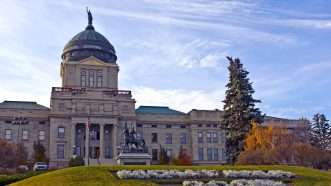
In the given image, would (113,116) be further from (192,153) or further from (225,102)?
(225,102)

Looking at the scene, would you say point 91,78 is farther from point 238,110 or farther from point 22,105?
point 238,110

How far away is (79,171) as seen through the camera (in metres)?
24.0

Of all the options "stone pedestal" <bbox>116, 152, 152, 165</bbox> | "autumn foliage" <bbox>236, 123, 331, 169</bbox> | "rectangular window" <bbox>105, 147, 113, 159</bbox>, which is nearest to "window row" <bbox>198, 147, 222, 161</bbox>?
"rectangular window" <bbox>105, 147, 113, 159</bbox>

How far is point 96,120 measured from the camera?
72.9 m

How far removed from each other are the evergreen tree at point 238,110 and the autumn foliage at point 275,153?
0.93m

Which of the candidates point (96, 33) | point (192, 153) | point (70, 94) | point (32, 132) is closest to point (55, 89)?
point (70, 94)

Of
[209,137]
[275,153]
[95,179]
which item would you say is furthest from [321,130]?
[95,179]

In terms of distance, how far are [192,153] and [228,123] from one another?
29.6 metres

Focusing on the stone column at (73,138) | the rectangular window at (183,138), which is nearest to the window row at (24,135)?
the stone column at (73,138)

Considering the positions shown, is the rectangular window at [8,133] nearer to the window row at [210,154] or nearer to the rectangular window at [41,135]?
the rectangular window at [41,135]

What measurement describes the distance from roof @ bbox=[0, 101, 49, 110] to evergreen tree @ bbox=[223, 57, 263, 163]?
36.7 metres

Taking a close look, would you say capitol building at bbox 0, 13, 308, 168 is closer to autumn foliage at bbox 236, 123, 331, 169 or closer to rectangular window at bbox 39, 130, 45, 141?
rectangular window at bbox 39, 130, 45, 141

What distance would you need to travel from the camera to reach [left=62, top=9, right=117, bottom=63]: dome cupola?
83000mm

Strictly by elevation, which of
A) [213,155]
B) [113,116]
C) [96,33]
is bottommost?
[213,155]
